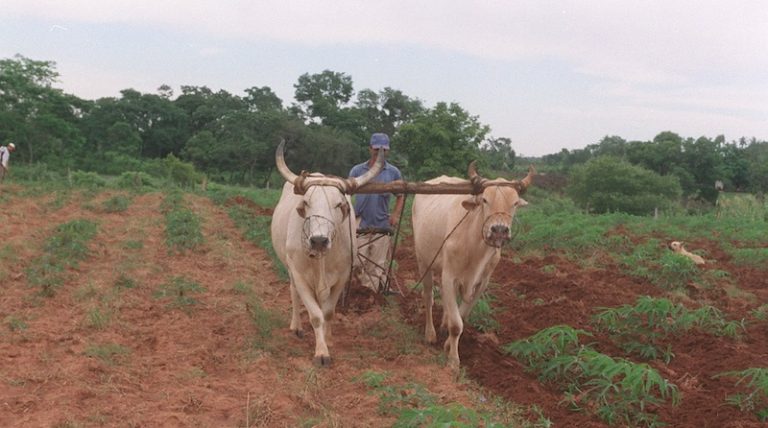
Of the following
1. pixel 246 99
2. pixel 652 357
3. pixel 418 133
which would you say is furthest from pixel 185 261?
pixel 246 99

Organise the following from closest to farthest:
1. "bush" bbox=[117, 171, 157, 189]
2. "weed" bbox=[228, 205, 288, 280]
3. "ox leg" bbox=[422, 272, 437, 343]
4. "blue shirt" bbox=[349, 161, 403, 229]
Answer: "ox leg" bbox=[422, 272, 437, 343]
"blue shirt" bbox=[349, 161, 403, 229]
"weed" bbox=[228, 205, 288, 280]
"bush" bbox=[117, 171, 157, 189]

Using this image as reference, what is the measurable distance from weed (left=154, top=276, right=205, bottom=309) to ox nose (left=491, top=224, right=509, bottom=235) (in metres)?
3.92

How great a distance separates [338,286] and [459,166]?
3118cm

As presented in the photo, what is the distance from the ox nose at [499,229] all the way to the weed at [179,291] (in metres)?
3.92

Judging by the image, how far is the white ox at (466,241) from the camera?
18.9 feet

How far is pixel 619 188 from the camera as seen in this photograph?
3669cm

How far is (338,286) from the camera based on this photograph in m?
6.38

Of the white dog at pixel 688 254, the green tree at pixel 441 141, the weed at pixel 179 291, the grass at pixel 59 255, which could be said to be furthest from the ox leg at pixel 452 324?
the green tree at pixel 441 141

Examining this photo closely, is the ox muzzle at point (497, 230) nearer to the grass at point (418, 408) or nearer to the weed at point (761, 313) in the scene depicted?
the grass at point (418, 408)

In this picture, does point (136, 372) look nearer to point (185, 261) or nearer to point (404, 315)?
point (404, 315)

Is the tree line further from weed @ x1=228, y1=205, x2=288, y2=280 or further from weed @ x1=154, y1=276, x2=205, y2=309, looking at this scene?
weed @ x1=154, y1=276, x2=205, y2=309

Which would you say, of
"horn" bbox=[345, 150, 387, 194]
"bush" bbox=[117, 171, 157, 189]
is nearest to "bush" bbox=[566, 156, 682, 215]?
→ "bush" bbox=[117, 171, 157, 189]

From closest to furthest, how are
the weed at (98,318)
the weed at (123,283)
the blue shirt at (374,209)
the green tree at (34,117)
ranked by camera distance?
the weed at (98,318)
the blue shirt at (374,209)
the weed at (123,283)
the green tree at (34,117)

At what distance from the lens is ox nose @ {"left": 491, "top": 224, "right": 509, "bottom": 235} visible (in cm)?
555
